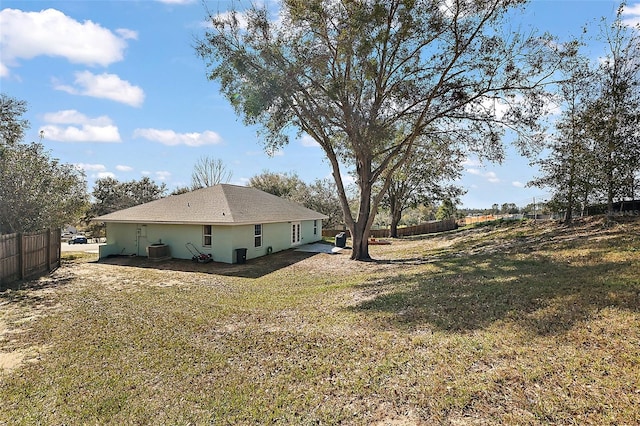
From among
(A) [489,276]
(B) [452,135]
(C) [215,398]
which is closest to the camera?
(C) [215,398]

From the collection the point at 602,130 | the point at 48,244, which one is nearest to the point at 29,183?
the point at 48,244

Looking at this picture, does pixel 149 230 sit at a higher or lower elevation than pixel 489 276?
higher

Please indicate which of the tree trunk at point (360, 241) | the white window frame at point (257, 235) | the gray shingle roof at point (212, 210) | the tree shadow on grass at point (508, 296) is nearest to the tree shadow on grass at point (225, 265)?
the white window frame at point (257, 235)

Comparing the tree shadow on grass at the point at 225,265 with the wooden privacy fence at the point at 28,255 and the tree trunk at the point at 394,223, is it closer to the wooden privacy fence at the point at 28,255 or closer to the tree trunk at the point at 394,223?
the wooden privacy fence at the point at 28,255

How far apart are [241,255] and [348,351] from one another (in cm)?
1067

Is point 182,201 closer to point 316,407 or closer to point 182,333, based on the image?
point 182,333

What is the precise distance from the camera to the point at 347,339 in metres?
5.46

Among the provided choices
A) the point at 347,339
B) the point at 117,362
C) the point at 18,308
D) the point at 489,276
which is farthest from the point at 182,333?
the point at 489,276

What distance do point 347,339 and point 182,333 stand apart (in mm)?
3176

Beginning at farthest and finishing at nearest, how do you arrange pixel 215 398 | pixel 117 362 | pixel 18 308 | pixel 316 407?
pixel 18 308 → pixel 117 362 → pixel 215 398 → pixel 316 407

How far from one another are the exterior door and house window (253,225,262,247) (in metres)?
4.22

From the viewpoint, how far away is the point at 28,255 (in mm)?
10938

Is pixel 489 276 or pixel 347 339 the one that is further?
pixel 489 276

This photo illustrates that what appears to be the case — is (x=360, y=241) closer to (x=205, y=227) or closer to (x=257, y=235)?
(x=257, y=235)
